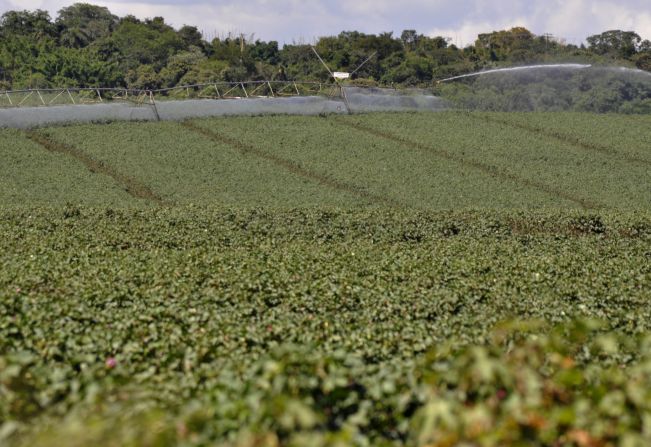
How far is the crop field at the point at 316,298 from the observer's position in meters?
4.70

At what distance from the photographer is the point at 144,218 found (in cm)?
2212

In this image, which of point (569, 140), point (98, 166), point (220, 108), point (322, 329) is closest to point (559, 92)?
point (569, 140)

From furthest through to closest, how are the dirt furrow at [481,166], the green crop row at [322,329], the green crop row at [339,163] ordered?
the dirt furrow at [481,166]
the green crop row at [339,163]
the green crop row at [322,329]

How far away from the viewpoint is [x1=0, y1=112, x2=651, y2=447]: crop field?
185 inches

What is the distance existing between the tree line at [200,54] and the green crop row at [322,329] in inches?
2264

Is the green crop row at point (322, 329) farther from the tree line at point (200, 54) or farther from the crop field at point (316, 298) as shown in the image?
the tree line at point (200, 54)

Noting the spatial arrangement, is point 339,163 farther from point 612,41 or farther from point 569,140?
point 612,41

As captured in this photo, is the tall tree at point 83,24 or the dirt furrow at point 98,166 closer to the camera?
the dirt furrow at point 98,166

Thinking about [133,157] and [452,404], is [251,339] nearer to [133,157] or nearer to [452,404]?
[452,404]

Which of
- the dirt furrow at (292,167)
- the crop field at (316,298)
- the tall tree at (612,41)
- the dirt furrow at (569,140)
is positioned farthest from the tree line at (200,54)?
the crop field at (316,298)

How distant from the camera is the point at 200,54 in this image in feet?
319

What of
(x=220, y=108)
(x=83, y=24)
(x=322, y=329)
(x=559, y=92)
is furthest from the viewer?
A: (x=83, y=24)

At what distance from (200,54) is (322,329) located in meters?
89.5

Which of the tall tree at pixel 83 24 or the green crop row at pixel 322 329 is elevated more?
the tall tree at pixel 83 24
